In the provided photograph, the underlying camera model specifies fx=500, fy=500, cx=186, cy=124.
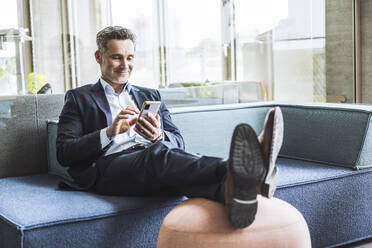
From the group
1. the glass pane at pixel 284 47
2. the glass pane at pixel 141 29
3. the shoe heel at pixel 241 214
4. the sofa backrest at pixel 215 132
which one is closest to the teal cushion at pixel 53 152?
the sofa backrest at pixel 215 132

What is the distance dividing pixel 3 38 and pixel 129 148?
128cm

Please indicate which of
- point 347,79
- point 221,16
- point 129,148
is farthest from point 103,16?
point 347,79

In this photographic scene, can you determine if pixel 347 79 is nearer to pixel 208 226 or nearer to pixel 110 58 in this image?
pixel 110 58

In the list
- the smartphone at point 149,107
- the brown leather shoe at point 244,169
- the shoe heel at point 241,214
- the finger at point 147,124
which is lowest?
the shoe heel at point 241,214

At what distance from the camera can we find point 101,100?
2.40m

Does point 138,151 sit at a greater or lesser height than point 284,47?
lesser

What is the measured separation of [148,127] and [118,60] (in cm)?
41

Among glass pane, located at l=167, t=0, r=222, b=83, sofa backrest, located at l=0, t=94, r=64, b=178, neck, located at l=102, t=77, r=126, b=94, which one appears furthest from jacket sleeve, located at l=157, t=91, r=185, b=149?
glass pane, located at l=167, t=0, r=222, b=83

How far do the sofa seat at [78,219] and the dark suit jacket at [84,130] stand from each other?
0.44 feet

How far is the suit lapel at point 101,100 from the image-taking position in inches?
93.4

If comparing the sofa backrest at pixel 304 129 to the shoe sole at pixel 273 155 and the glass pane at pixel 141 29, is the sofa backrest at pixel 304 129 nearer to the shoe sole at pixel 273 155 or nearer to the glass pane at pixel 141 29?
the glass pane at pixel 141 29

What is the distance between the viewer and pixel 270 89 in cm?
492

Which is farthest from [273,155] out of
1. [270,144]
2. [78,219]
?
[78,219]

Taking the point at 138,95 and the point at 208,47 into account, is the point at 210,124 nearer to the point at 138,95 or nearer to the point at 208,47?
the point at 138,95
